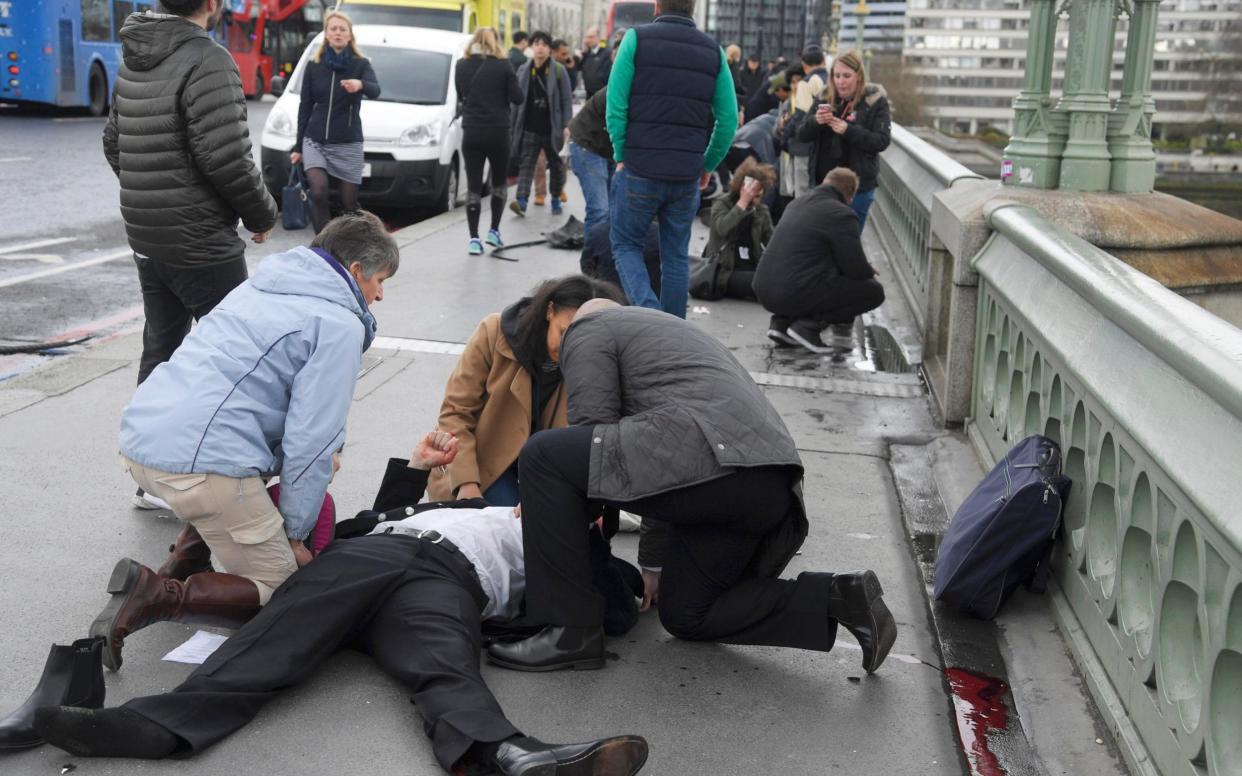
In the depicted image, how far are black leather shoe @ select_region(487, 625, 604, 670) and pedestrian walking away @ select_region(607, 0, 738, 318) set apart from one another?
13.1 ft

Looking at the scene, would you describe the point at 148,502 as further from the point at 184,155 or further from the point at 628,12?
the point at 628,12

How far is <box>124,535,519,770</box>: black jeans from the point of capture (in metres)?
3.17

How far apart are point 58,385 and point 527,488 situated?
A: 3.77 metres

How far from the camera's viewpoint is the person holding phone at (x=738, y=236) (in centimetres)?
960

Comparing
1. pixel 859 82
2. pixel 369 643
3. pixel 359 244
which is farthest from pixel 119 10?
pixel 369 643

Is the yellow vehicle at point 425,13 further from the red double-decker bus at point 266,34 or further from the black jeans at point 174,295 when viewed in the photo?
the red double-decker bus at point 266,34

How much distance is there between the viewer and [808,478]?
5.80 m

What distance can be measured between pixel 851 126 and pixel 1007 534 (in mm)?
5878

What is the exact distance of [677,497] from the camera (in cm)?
358

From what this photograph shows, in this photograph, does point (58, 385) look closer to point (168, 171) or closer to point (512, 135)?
point (168, 171)

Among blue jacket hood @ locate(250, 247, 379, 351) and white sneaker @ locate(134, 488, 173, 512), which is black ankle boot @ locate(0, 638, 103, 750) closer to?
blue jacket hood @ locate(250, 247, 379, 351)

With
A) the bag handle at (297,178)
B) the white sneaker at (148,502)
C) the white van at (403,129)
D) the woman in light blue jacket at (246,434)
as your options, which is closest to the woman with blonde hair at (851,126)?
the bag handle at (297,178)

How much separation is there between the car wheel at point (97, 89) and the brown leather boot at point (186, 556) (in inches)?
952

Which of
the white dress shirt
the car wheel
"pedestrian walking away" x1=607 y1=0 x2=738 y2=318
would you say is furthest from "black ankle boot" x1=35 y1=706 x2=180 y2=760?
the car wheel
